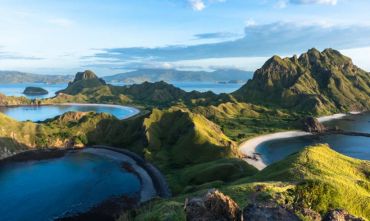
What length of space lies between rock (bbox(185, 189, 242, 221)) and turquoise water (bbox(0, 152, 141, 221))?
95.3 m

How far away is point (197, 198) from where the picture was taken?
39531 millimetres

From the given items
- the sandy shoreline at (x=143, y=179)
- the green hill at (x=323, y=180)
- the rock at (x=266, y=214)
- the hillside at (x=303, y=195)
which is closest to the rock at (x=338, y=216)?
the hillside at (x=303, y=195)

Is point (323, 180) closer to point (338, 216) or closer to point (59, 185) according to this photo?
point (338, 216)

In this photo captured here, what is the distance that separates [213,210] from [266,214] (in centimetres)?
544

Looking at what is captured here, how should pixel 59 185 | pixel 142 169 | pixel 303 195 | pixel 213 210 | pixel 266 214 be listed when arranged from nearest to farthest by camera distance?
pixel 266 214 < pixel 213 210 < pixel 303 195 < pixel 59 185 < pixel 142 169

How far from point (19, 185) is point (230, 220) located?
137302 mm

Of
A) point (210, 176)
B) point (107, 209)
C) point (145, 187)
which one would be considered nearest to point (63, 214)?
point (107, 209)

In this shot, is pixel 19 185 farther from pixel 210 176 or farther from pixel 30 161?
pixel 210 176

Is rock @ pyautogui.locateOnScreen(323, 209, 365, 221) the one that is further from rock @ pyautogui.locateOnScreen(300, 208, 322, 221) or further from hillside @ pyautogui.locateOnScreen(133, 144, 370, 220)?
rock @ pyautogui.locateOnScreen(300, 208, 322, 221)

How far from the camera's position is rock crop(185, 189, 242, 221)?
125ft

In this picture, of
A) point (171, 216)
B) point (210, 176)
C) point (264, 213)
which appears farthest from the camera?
point (210, 176)

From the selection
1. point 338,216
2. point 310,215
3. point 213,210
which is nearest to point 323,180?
point 310,215

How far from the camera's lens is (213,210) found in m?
38.2

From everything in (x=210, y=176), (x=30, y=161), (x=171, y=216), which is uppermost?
(x=171, y=216)
